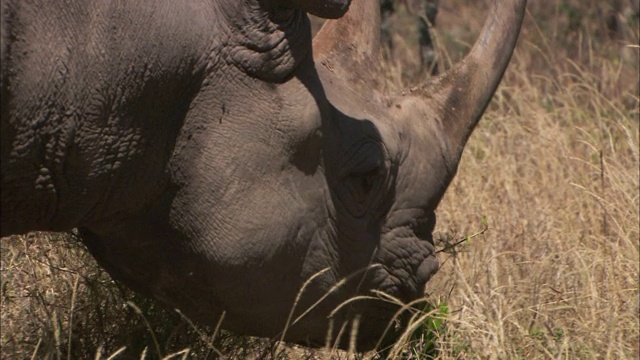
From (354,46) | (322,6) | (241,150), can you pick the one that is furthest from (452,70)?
(241,150)

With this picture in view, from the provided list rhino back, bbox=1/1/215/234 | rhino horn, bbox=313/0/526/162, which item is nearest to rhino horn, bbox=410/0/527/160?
rhino horn, bbox=313/0/526/162

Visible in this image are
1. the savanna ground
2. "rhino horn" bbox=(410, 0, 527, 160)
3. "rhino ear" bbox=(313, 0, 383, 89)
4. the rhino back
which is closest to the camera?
the rhino back

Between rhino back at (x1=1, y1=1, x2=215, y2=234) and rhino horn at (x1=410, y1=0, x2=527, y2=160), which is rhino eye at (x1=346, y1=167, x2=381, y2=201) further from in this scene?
rhino back at (x1=1, y1=1, x2=215, y2=234)

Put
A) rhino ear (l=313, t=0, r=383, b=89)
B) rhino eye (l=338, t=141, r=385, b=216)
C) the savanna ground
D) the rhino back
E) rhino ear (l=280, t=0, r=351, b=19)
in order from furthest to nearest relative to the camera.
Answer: the savanna ground, rhino ear (l=313, t=0, r=383, b=89), rhino eye (l=338, t=141, r=385, b=216), rhino ear (l=280, t=0, r=351, b=19), the rhino back

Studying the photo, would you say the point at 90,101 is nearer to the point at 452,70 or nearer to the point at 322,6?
the point at 322,6

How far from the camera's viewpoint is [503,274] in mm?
5582

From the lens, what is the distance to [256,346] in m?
4.86

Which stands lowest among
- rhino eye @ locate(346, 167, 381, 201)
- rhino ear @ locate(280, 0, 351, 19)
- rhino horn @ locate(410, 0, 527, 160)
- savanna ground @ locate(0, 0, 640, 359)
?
savanna ground @ locate(0, 0, 640, 359)

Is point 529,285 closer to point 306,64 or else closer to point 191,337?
point 191,337

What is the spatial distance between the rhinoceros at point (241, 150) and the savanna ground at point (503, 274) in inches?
11.2

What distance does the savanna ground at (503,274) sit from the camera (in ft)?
15.4

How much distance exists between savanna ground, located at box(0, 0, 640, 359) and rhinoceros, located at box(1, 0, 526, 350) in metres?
0.29

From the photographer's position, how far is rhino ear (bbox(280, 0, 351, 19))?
3.72 meters

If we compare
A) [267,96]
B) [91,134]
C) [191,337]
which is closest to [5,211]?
[91,134]
